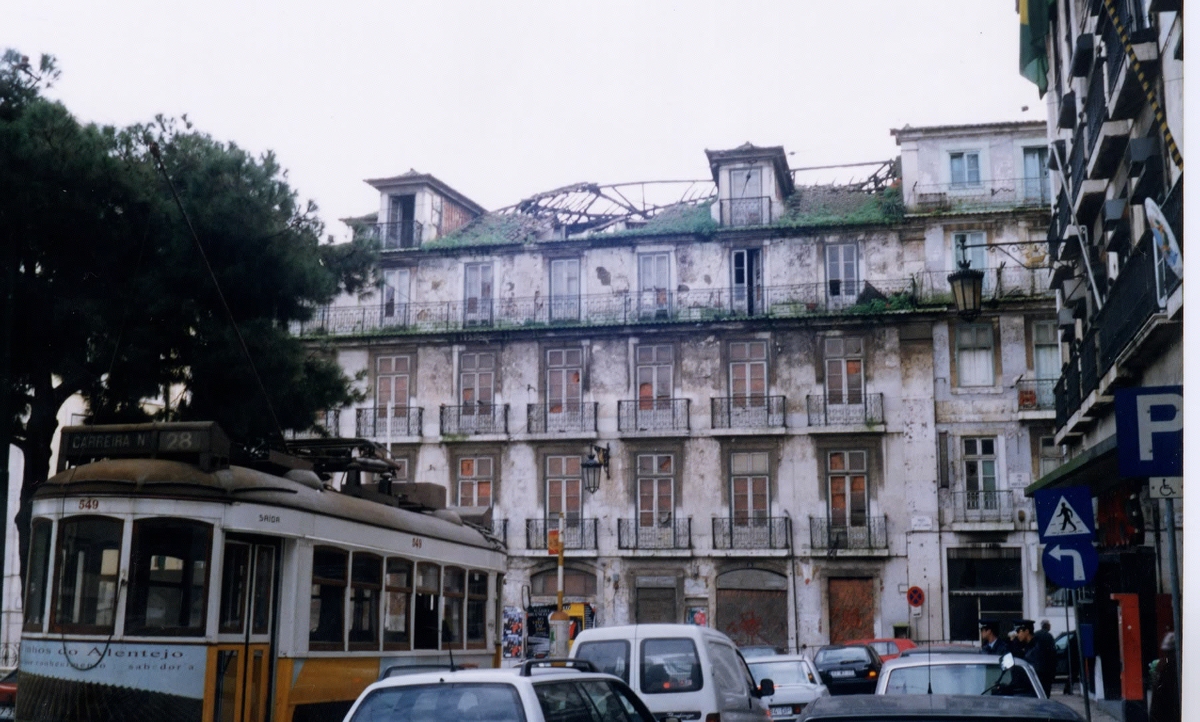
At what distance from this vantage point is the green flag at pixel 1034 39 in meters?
26.2

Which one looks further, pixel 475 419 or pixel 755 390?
pixel 475 419

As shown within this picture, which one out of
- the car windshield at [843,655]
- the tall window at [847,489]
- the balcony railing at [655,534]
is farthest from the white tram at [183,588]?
the tall window at [847,489]

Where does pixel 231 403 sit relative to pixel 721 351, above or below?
below

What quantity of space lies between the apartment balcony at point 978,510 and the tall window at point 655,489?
7.87 meters

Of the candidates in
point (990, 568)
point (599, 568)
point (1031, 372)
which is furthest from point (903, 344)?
point (599, 568)

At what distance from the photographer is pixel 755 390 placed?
1615 inches

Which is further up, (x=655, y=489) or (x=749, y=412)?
(x=749, y=412)

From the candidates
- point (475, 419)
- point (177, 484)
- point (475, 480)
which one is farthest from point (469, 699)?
point (475, 419)

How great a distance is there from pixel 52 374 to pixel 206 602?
845 centimetres

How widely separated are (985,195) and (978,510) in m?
9.45

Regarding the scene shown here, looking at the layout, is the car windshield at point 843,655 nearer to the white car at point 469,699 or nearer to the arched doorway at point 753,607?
the arched doorway at point 753,607

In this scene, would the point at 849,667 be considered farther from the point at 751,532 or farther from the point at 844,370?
the point at 844,370

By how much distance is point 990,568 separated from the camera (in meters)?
38.0

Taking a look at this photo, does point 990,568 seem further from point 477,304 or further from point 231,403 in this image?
point 231,403
